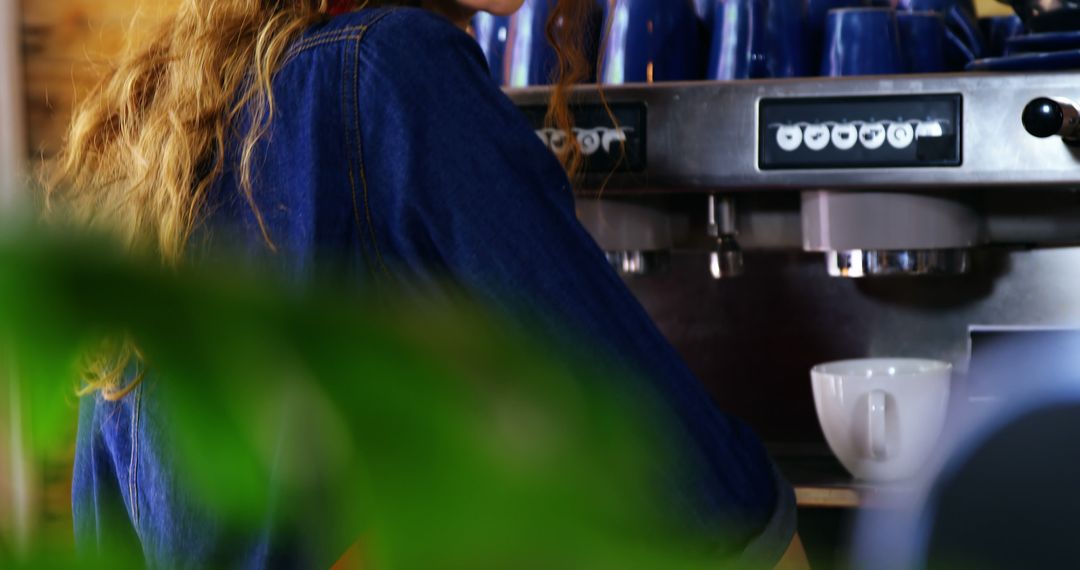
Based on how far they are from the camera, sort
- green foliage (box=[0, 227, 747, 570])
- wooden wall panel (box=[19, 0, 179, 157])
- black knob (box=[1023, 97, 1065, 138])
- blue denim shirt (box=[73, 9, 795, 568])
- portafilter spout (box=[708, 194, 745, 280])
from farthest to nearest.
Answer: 1. wooden wall panel (box=[19, 0, 179, 157])
2. portafilter spout (box=[708, 194, 745, 280])
3. black knob (box=[1023, 97, 1065, 138])
4. blue denim shirt (box=[73, 9, 795, 568])
5. green foliage (box=[0, 227, 747, 570])

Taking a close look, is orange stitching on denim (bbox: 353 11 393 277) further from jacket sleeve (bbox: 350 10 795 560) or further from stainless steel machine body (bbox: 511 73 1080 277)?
stainless steel machine body (bbox: 511 73 1080 277)

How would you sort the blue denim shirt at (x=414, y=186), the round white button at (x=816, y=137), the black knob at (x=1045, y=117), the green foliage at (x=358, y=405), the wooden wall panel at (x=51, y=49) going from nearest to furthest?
the green foliage at (x=358, y=405), the blue denim shirt at (x=414, y=186), the black knob at (x=1045, y=117), the round white button at (x=816, y=137), the wooden wall panel at (x=51, y=49)

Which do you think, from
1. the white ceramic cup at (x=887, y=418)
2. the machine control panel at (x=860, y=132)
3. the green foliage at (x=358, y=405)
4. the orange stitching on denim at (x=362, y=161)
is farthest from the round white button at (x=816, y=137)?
the green foliage at (x=358, y=405)

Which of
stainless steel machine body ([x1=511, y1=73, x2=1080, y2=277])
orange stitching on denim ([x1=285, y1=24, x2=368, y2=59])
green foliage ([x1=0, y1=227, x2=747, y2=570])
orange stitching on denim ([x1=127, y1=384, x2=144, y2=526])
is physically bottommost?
orange stitching on denim ([x1=127, y1=384, x2=144, y2=526])

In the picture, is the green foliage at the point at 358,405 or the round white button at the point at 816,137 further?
the round white button at the point at 816,137

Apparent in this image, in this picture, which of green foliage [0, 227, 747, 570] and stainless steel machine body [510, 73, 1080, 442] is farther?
stainless steel machine body [510, 73, 1080, 442]

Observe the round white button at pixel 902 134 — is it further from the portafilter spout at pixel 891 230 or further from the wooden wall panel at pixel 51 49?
the wooden wall panel at pixel 51 49

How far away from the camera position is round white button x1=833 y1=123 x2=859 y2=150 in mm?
1036

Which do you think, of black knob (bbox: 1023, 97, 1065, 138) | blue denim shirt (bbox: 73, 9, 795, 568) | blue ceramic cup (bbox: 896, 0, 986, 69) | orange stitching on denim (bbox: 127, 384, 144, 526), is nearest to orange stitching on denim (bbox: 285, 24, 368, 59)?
blue denim shirt (bbox: 73, 9, 795, 568)

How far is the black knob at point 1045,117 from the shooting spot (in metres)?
0.94

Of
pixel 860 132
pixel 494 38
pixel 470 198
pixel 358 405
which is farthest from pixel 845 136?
pixel 358 405

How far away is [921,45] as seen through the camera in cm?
112

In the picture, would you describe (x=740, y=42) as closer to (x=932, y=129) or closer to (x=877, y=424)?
(x=932, y=129)

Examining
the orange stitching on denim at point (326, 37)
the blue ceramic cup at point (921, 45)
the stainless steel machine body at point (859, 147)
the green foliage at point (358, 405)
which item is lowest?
the stainless steel machine body at point (859, 147)
